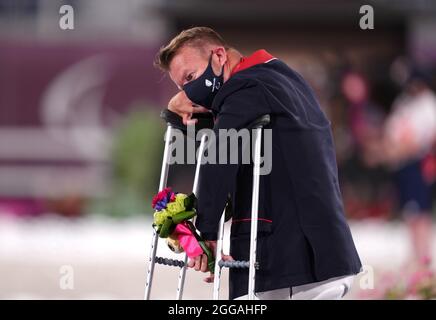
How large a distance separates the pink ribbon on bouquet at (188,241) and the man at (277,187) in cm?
6

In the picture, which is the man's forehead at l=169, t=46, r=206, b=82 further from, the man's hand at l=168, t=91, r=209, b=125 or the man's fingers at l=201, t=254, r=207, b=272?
the man's fingers at l=201, t=254, r=207, b=272

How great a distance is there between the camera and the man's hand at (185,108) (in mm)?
4551

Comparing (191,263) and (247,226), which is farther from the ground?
(247,226)

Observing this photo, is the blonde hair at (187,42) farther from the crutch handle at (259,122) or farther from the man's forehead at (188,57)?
the crutch handle at (259,122)

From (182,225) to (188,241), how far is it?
0.25 feet

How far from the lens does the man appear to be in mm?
4078

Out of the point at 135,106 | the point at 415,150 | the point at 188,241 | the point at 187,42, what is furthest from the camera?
the point at 135,106

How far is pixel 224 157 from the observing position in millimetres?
4047

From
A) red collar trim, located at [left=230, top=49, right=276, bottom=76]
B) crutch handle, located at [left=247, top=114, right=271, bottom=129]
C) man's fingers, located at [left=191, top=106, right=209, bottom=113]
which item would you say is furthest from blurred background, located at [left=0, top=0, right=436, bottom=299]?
crutch handle, located at [left=247, top=114, right=271, bottom=129]

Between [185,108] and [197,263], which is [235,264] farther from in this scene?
[185,108]

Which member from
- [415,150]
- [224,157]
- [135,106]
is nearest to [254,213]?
[224,157]

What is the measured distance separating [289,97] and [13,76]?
1620 centimetres

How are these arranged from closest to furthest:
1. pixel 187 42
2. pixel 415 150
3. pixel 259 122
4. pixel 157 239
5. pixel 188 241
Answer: pixel 259 122, pixel 188 241, pixel 187 42, pixel 157 239, pixel 415 150

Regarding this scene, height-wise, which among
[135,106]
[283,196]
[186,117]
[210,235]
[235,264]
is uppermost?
[135,106]
